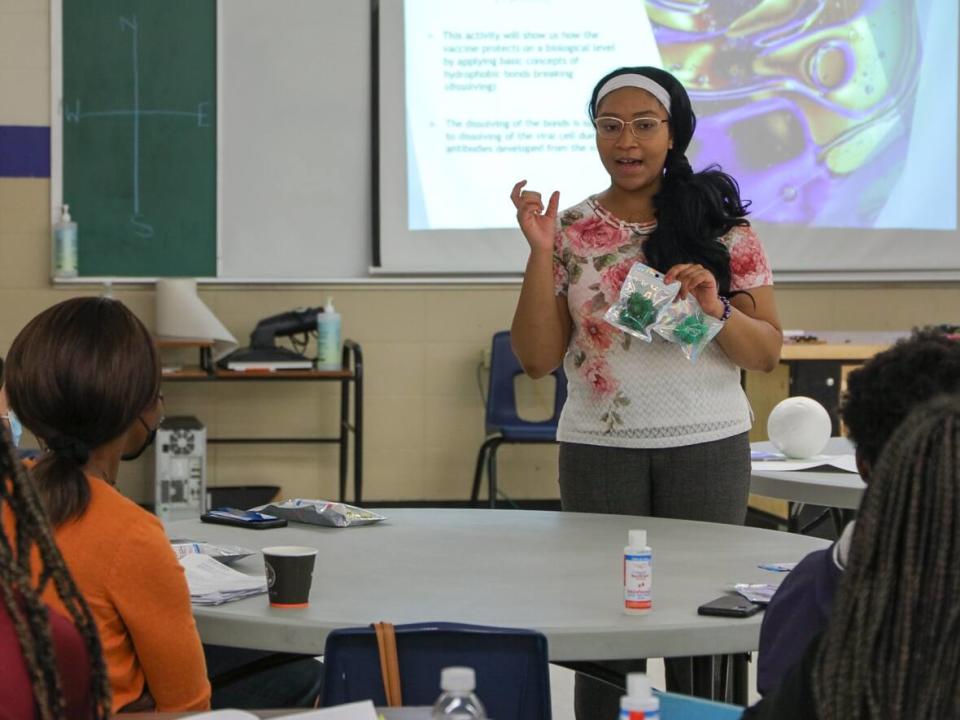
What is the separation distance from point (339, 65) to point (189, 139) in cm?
68

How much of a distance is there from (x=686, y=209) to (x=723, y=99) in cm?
310

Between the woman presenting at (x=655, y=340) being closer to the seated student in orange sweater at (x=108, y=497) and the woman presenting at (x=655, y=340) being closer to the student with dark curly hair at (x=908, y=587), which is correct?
the seated student in orange sweater at (x=108, y=497)

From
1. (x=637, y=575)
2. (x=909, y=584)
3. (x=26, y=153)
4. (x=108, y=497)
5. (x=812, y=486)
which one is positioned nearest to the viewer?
(x=909, y=584)

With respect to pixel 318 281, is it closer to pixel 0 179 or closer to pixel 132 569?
pixel 0 179

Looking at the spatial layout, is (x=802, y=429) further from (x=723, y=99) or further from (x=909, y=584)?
(x=723, y=99)

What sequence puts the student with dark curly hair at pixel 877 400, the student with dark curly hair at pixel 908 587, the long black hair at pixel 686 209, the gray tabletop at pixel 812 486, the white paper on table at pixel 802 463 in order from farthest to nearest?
1. the white paper on table at pixel 802 463
2. the gray tabletop at pixel 812 486
3. the long black hair at pixel 686 209
4. the student with dark curly hair at pixel 877 400
5. the student with dark curly hair at pixel 908 587

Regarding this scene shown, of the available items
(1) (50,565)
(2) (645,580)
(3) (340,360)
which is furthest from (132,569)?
(3) (340,360)

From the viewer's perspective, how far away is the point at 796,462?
3070 millimetres

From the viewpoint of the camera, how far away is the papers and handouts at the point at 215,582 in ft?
5.78

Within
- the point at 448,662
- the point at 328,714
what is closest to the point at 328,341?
the point at 448,662

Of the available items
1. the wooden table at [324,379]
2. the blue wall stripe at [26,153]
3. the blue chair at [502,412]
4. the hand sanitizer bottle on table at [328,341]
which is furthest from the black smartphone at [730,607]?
the blue wall stripe at [26,153]

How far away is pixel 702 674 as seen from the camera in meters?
1.88

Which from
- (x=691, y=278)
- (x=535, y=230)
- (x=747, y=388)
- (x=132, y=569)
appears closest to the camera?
(x=132, y=569)

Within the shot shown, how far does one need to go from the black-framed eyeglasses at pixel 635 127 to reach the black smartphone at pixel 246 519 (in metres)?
0.96
